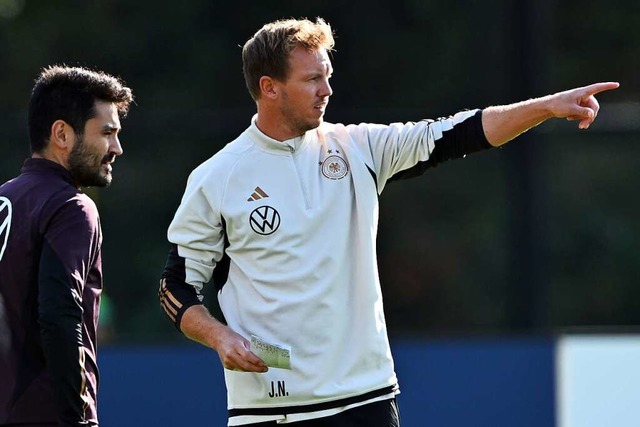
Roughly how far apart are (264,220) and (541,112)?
100cm

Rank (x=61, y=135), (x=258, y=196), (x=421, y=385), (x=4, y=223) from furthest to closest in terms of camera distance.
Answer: (x=421, y=385) → (x=258, y=196) → (x=61, y=135) → (x=4, y=223)

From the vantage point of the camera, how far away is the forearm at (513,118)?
460 centimetres

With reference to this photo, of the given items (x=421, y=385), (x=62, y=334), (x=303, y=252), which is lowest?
(x=421, y=385)

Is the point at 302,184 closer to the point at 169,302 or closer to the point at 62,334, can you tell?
the point at 169,302

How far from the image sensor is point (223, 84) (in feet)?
36.3

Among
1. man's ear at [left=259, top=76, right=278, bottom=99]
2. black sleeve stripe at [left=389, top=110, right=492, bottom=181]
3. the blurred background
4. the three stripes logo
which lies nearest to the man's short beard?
the three stripes logo

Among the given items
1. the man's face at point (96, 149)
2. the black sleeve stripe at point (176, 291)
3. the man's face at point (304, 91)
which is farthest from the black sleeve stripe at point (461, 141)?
the man's face at point (96, 149)

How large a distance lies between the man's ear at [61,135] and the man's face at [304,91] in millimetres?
760

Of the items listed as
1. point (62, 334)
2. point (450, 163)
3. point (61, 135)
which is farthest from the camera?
point (450, 163)

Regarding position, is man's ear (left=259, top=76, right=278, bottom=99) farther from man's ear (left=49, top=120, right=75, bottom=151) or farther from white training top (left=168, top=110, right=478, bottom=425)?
man's ear (left=49, top=120, right=75, bottom=151)

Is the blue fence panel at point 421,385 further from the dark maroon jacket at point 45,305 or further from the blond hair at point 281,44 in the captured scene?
the dark maroon jacket at point 45,305

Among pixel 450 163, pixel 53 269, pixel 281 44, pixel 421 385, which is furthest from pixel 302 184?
pixel 450 163

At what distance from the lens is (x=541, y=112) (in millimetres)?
4602

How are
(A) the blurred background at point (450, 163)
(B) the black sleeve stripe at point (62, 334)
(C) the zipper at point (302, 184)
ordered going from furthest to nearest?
1. (A) the blurred background at point (450, 163)
2. (C) the zipper at point (302, 184)
3. (B) the black sleeve stripe at point (62, 334)
